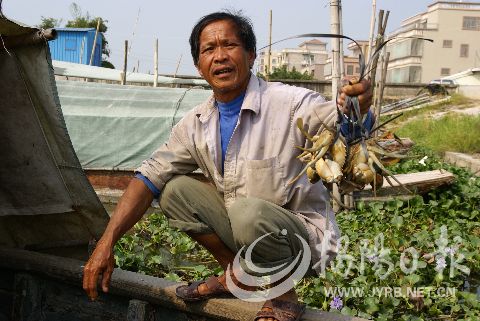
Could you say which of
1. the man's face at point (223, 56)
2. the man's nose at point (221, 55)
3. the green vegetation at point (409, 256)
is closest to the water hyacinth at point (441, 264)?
the green vegetation at point (409, 256)

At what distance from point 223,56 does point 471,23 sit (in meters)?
51.0

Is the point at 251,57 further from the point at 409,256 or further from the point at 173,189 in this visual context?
the point at 409,256

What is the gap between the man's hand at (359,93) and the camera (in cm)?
179

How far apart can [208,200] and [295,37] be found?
94 centimetres

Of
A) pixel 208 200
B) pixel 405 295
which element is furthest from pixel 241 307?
pixel 405 295

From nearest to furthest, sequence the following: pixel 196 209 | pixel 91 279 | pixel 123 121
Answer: pixel 91 279, pixel 196 209, pixel 123 121

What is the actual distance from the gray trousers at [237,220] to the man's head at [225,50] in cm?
44

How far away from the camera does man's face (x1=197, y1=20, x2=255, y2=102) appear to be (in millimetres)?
2355

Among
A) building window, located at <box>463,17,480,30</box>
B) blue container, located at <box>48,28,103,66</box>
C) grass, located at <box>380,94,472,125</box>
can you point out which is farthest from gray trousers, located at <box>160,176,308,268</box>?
building window, located at <box>463,17,480,30</box>

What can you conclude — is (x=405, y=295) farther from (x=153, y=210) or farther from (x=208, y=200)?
(x=153, y=210)

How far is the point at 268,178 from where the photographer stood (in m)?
2.34

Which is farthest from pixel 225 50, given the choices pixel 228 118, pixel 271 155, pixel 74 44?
pixel 74 44

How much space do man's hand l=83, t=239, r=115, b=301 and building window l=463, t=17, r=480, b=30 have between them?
50.4 m

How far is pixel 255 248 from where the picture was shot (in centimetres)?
220
